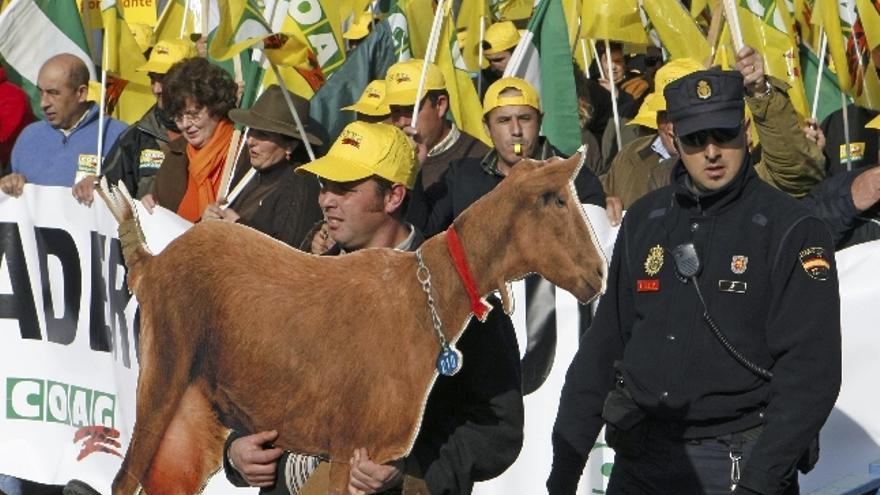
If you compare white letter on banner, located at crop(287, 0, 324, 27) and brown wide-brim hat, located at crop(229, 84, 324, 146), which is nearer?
brown wide-brim hat, located at crop(229, 84, 324, 146)

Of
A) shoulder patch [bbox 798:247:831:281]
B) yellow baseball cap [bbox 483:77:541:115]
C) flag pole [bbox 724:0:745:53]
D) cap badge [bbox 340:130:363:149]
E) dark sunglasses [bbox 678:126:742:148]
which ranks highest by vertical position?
flag pole [bbox 724:0:745:53]

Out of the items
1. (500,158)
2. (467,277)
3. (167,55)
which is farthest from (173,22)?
(467,277)

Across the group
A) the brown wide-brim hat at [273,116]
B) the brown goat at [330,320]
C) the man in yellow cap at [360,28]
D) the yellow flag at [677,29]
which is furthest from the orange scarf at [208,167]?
the man in yellow cap at [360,28]

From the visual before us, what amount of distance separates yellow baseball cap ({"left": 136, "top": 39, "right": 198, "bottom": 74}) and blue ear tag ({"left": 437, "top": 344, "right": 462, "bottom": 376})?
5723 mm

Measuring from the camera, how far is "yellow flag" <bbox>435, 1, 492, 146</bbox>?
398 inches

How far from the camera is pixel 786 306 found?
15.8ft

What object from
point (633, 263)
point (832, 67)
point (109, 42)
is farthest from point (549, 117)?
point (633, 263)

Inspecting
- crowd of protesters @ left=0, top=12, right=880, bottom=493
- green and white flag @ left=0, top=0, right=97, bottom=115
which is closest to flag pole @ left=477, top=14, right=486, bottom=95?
crowd of protesters @ left=0, top=12, right=880, bottom=493

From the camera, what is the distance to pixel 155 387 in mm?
4941

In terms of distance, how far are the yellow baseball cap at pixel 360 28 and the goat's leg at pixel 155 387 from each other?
24.8 ft

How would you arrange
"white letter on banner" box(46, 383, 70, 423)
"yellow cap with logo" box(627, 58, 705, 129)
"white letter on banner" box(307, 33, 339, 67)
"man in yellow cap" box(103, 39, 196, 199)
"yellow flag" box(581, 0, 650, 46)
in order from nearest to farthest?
"white letter on banner" box(46, 383, 70, 423)
"yellow cap with logo" box(627, 58, 705, 129)
"man in yellow cap" box(103, 39, 196, 199)
"yellow flag" box(581, 0, 650, 46)
"white letter on banner" box(307, 33, 339, 67)

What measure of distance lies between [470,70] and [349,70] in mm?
1739

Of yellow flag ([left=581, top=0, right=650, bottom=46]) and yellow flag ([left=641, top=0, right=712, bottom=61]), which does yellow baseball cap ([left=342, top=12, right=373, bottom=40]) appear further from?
yellow flag ([left=641, top=0, right=712, bottom=61])

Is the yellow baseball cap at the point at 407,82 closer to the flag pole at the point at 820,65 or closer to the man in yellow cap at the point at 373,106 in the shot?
the man in yellow cap at the point at 373,106
